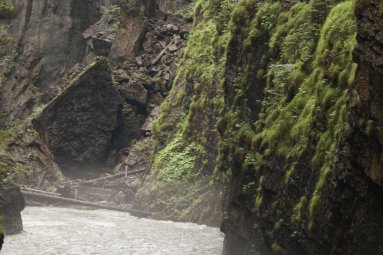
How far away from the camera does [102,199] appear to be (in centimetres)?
3388

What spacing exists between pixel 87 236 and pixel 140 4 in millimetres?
23589

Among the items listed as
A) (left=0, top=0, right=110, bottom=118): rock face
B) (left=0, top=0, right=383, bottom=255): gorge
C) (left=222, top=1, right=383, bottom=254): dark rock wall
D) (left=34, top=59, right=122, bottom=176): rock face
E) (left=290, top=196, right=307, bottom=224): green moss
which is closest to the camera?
(left=222, top=1, right=383, bottom=254): dark rock wall

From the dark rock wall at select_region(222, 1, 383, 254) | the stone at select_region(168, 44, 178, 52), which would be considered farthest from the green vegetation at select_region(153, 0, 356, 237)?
the stone at select_region(168, 44, 178, 52)

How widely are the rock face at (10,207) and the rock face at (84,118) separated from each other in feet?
53.2

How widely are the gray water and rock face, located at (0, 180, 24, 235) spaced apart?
0.48 meters

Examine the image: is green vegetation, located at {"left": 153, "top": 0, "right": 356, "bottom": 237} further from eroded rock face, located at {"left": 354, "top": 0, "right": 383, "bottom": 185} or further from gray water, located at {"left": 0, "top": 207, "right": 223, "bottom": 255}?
gray water, located at {"left": 0, "top": 207, "right": 223, "bottom": 255}

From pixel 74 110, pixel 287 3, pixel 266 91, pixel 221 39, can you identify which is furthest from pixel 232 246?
pixel 74 110

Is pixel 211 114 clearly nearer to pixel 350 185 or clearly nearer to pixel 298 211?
pixel 298 211

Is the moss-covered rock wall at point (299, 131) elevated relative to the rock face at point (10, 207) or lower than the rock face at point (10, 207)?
elevated

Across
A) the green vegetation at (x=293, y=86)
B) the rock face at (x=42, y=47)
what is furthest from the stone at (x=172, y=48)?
the green vegetation at (x=293, y=86)

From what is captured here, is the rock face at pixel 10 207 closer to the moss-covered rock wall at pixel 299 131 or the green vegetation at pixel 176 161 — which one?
the moss-covered rock wall at pixel 299 131

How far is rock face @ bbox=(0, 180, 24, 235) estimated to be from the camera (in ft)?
70.9

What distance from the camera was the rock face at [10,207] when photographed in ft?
70.9

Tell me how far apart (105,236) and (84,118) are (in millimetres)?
18030
